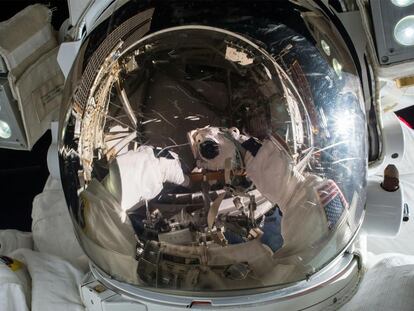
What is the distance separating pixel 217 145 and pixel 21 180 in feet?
3.87

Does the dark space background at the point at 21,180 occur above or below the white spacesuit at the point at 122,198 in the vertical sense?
below

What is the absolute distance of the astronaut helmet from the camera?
758 mm

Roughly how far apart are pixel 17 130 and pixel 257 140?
50cm

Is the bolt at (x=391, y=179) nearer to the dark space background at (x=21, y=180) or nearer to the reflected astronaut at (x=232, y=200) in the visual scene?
the reflected astronaut at (x=232, y=200)

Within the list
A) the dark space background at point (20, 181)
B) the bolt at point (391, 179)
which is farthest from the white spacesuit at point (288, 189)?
the dark space background at point (20, 181)

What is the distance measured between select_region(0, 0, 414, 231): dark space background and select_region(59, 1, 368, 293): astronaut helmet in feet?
2.98

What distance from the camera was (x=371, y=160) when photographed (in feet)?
3.27

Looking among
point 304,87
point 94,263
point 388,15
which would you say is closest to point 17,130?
point 94,263

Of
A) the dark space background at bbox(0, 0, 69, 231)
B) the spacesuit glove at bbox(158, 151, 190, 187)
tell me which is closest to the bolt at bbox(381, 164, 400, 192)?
the spacesuit glove at bbox(158, 151, 190, 187)

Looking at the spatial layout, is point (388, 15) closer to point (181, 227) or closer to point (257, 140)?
point (257, 140)

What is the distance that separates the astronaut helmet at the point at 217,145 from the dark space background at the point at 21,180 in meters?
0.91

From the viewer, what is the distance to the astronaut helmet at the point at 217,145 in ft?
2.49

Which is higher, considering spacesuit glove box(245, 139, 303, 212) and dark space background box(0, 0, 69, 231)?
spacesuit glove box(245, 139, 303, 212)

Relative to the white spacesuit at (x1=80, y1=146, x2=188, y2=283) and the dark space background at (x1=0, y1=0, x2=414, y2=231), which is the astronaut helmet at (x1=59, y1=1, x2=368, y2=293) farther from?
the dark space background at (x1=0, y1=0, x2=414, y2=231)
